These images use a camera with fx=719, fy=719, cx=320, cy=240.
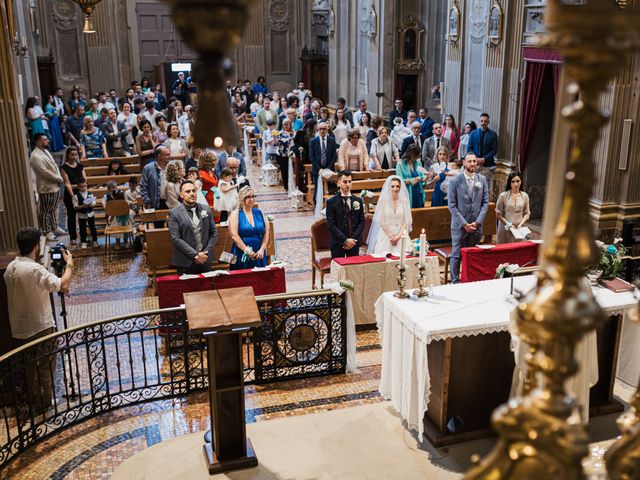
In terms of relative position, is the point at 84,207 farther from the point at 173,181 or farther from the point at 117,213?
the point at 173,181

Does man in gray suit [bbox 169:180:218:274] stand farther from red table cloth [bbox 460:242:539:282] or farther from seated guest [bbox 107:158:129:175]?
seated guest [bbox 107:158:129:175]

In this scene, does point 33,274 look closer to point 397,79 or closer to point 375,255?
point 375,255

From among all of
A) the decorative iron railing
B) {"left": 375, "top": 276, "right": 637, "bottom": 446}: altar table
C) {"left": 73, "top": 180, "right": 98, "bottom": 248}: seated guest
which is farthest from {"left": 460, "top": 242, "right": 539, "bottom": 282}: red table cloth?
{"left": 73, "top": 180, "right": 98, "bottom": 248}: seated guest

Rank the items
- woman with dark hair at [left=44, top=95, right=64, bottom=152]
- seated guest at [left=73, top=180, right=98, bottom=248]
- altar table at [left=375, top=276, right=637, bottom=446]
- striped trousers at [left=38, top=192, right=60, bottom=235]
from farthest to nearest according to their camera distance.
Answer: woman with dark hair at [left=44, top=95, right=64, bottom=152]
seated guest at [left=73, top=180, right=98, bottom=248]
striped trousers at [left=38, top=192, right=60, bottom=235]
altar table at [left=375, top=276, right=637, bottom=446]

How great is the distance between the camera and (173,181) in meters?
9.96

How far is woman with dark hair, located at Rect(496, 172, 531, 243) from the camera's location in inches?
375

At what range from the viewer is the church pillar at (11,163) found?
24.9 feet

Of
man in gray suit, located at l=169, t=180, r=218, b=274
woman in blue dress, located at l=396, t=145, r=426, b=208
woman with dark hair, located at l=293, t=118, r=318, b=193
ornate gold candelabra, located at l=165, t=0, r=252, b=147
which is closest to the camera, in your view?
ornate gold candelabra, located at l=165, t=0, r=252, b=147

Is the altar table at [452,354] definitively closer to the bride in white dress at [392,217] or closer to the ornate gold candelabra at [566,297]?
the bride in white dress at [392,217]

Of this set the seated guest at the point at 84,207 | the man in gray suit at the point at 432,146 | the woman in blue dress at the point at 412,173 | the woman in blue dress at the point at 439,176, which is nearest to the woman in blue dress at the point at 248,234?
the woman in blue dress at the point at 412,173

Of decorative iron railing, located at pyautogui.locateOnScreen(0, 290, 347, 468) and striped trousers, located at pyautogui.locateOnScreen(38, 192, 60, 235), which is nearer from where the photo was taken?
decorative iron railing, located at pyautogui.locateOnScreen(0, 290, 347, 468)

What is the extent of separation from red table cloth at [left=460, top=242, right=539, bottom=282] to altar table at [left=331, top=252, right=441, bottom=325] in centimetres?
38

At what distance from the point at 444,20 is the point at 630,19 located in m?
21.8

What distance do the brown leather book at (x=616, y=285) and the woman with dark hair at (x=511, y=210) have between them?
8.89 feet
